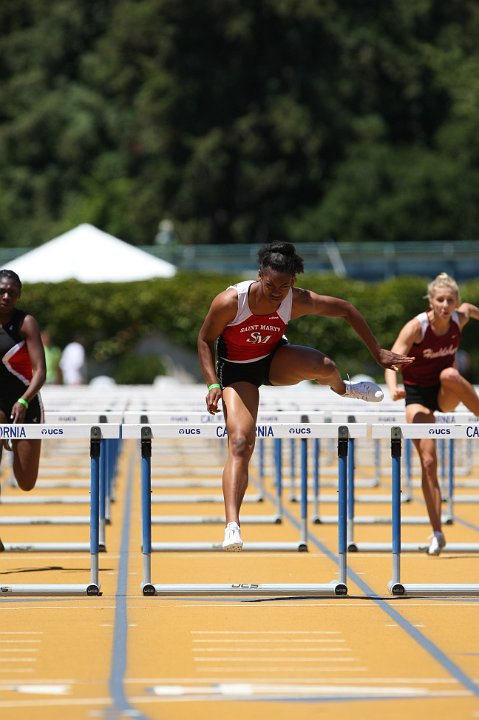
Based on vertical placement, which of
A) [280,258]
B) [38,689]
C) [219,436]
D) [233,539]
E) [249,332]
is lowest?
[38,689]

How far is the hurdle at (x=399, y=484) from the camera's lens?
954cm

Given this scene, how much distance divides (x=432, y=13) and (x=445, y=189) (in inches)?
387

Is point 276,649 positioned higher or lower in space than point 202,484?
lower

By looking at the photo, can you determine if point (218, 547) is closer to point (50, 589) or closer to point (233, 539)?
point (50, 589)

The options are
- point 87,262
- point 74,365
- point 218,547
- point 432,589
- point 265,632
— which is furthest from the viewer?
point 74,365

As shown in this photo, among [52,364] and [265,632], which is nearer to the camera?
[265,632]

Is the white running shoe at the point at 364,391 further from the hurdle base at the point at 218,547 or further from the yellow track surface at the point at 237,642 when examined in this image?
the hurdle base at the point at 218,547

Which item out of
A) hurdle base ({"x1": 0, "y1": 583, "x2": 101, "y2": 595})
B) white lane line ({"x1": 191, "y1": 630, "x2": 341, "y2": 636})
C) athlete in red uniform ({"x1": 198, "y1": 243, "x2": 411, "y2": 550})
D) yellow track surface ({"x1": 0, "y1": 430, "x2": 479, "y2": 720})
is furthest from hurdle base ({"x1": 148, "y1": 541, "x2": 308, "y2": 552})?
white lane line ({"x1": 191, "y1": 630, "x2": 341, "y2": 636})

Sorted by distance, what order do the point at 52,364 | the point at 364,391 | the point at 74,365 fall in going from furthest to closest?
the point at 74,365
the point at 52,364
the point at 364,391

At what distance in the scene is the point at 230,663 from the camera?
24.5 ft

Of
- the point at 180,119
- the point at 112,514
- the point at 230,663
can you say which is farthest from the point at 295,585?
the point at 180,119

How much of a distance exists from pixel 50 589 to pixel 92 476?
72cm

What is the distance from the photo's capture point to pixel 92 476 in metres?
9.49

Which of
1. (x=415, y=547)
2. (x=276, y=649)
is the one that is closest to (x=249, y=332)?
(x=276, y=649)
